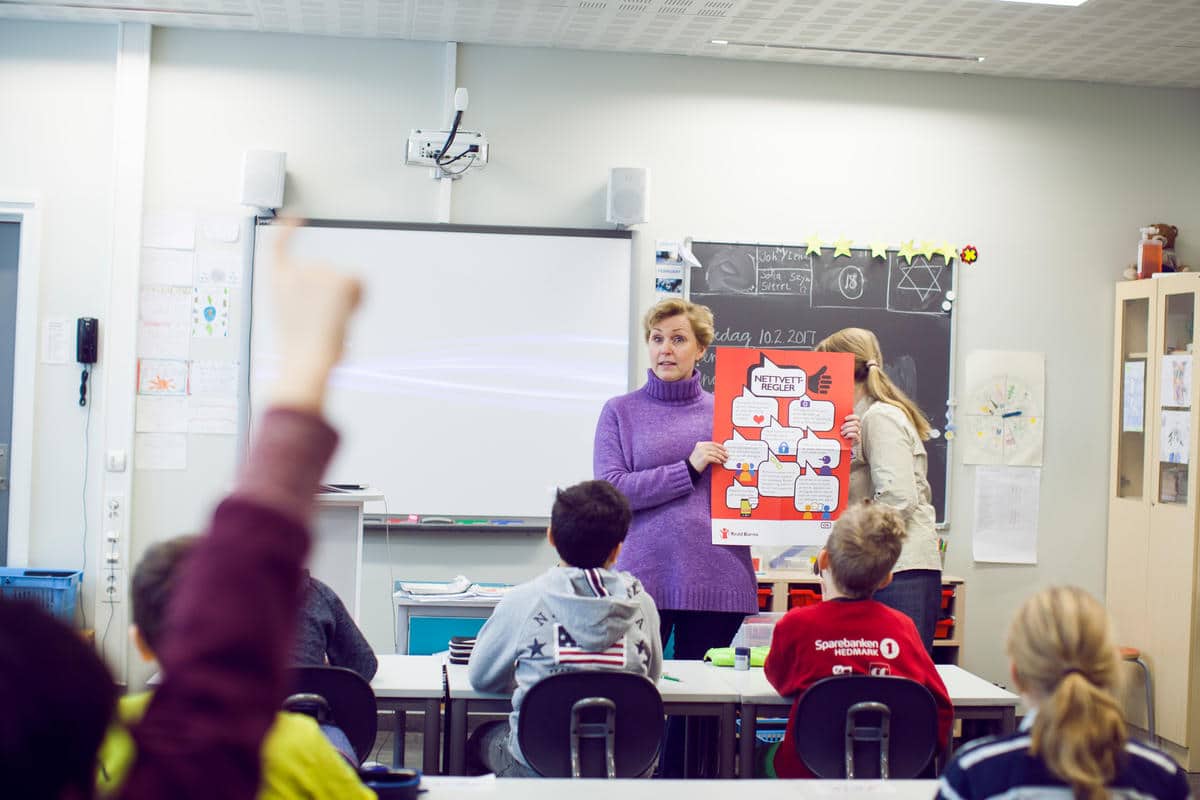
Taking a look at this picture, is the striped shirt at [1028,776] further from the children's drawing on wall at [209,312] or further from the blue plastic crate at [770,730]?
the children's drawing on wall at [209,312]

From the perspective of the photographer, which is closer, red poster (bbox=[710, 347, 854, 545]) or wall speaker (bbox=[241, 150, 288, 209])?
red poster (bbox=[710, 347, 854, 545])

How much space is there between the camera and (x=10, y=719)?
1.80ft

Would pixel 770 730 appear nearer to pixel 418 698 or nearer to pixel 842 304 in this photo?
pixel 418 698

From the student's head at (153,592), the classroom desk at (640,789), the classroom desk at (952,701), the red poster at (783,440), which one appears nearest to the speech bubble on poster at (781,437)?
the red poster at (783,440)

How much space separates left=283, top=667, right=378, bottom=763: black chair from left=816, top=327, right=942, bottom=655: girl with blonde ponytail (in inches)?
70.5

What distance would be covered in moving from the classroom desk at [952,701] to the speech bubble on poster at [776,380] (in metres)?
0.88

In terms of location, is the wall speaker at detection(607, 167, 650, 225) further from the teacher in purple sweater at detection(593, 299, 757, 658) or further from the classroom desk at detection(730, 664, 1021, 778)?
the classroom desk at detection(730, 664, 1021, 778)

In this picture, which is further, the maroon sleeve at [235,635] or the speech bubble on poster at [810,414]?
the speech bubble on poster at [810,414]

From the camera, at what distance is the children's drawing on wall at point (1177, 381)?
5086mm

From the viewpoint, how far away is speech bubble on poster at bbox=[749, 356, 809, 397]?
11.9 feet

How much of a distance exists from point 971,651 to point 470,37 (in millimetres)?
3658

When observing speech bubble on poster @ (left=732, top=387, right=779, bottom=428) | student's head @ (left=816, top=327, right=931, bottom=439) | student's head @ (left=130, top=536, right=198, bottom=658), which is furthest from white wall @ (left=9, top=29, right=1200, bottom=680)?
student's head @ (left=130, top=536, right=198, bottom=658)

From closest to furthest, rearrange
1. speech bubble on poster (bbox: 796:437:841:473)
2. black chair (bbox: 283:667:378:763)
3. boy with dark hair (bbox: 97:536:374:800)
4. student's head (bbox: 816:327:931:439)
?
boy with dark hair (bbox: 97:536:374:800)
black chair (bbox: 283:667:378:763)
speech bubble on poster (bbox: 796:437:841:473)
student's head (bbox: 816:327:931:439)

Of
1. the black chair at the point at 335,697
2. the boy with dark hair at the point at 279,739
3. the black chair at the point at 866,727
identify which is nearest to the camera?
the boy with dark hair at the point at 279,739
